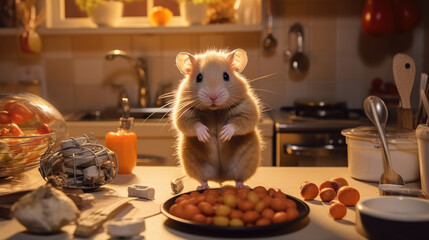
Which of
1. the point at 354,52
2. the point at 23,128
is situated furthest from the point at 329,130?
the point at 23,128

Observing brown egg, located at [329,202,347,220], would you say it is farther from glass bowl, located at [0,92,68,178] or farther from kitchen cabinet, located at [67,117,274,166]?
kitchen cabinet, located at [67,117,274,166]

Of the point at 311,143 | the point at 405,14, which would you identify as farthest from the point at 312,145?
the point at 405,14

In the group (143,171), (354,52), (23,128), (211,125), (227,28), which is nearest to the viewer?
(211,125)

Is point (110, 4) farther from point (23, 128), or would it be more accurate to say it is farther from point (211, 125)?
point (211, 125)

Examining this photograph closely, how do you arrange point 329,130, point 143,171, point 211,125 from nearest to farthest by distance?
point 211,125
point 143,171
point 329,130

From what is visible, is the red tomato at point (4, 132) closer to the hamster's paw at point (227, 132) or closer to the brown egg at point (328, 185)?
the hamster's paw at point (227, 132)

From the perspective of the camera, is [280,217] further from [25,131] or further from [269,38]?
[269,38]

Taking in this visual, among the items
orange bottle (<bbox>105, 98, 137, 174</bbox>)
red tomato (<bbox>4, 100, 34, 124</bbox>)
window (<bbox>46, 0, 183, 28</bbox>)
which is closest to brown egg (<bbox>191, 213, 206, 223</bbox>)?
orange bottle (<bbox>105, 98, 137, 174</bbox>)
